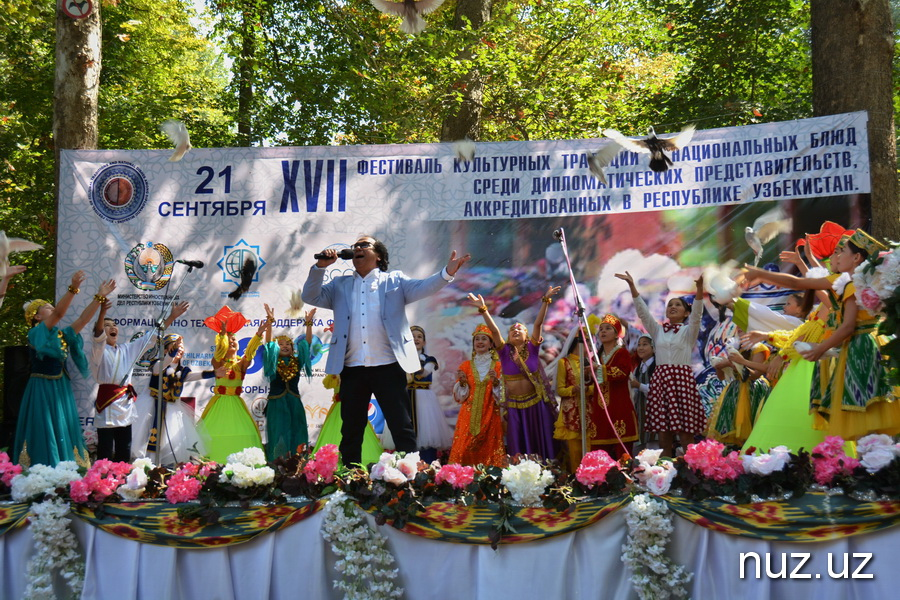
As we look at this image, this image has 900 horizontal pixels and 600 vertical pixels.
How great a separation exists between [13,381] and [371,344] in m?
4.60

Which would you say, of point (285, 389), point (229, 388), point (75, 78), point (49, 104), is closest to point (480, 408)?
point (285, 389)

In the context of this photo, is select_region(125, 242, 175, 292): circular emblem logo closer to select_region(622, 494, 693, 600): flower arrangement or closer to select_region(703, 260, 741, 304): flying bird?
select_region(703, 260, 741, 304): flying bird

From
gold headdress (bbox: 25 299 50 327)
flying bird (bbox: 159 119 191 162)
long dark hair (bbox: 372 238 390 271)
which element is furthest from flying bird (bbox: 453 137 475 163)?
gold headdress (bbox: 25 299 50 327)

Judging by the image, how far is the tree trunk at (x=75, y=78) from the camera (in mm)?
8523

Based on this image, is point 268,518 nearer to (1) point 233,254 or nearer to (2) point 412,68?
(1) point 233,254

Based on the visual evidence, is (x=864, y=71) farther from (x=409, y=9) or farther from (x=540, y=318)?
(x=409, y=9)

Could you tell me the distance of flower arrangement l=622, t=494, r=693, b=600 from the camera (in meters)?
3.34

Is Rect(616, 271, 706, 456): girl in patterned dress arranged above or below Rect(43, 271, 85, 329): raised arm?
below

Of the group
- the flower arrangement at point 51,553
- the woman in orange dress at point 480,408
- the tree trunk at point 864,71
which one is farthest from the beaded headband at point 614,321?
the flower arrangement at point 51,553

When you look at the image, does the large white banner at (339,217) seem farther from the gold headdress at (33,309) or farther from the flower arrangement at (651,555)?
the flower arrangement at (651,555)

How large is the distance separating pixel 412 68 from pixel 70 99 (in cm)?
518

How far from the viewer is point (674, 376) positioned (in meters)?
6.84

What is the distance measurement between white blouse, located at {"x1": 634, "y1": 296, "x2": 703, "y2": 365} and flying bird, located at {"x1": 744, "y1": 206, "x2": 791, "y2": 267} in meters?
0.66

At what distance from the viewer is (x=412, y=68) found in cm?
1247
